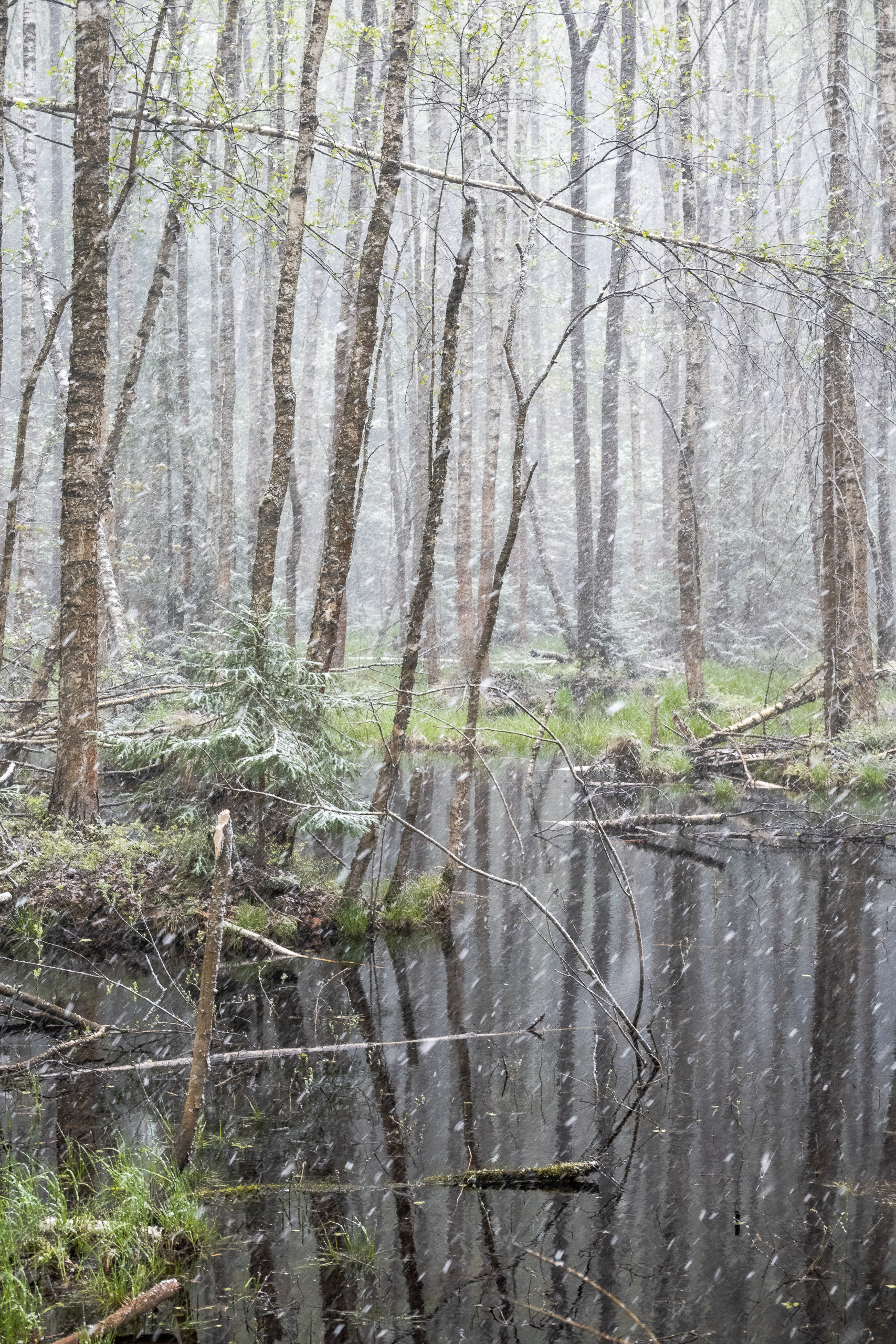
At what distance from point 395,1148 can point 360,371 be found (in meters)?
5.77

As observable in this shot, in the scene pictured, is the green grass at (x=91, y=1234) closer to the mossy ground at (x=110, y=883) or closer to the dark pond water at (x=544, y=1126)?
the dark pond water at (x=544, y=1126)

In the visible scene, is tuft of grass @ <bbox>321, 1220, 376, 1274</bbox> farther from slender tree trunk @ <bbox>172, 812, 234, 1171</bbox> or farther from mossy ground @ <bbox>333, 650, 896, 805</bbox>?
mossy ground @ <bbox>333, 650, 896, 805</bbox>

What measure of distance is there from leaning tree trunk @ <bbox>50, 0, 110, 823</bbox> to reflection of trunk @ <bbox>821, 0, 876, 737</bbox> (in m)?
6.74

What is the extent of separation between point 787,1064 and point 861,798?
6172mm

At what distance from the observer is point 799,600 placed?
24328 millimetres

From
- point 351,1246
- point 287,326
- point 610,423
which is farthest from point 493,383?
point 351,1246

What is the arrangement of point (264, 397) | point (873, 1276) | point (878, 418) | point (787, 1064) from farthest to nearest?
1. point (264, 397)
2. point (878, 418)
3. point (787, 1064)
4. point (873, 1276)

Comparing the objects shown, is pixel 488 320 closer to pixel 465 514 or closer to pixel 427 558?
pixel 465 514

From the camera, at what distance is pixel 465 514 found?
16406 millimetres

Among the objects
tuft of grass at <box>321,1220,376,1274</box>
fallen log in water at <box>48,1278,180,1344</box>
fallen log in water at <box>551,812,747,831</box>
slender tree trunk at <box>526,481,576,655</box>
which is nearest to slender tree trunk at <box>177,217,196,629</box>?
slender tree trunk at <box>526,481,576,655</box>

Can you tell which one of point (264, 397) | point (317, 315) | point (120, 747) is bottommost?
point (120, 747)

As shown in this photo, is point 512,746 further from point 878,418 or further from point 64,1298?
point 64,1298

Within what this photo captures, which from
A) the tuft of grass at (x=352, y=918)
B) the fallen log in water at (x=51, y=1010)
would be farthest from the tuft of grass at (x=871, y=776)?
the fallen log in water at (x=51, y=1010)

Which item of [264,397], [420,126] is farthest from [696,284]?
[420,126]
